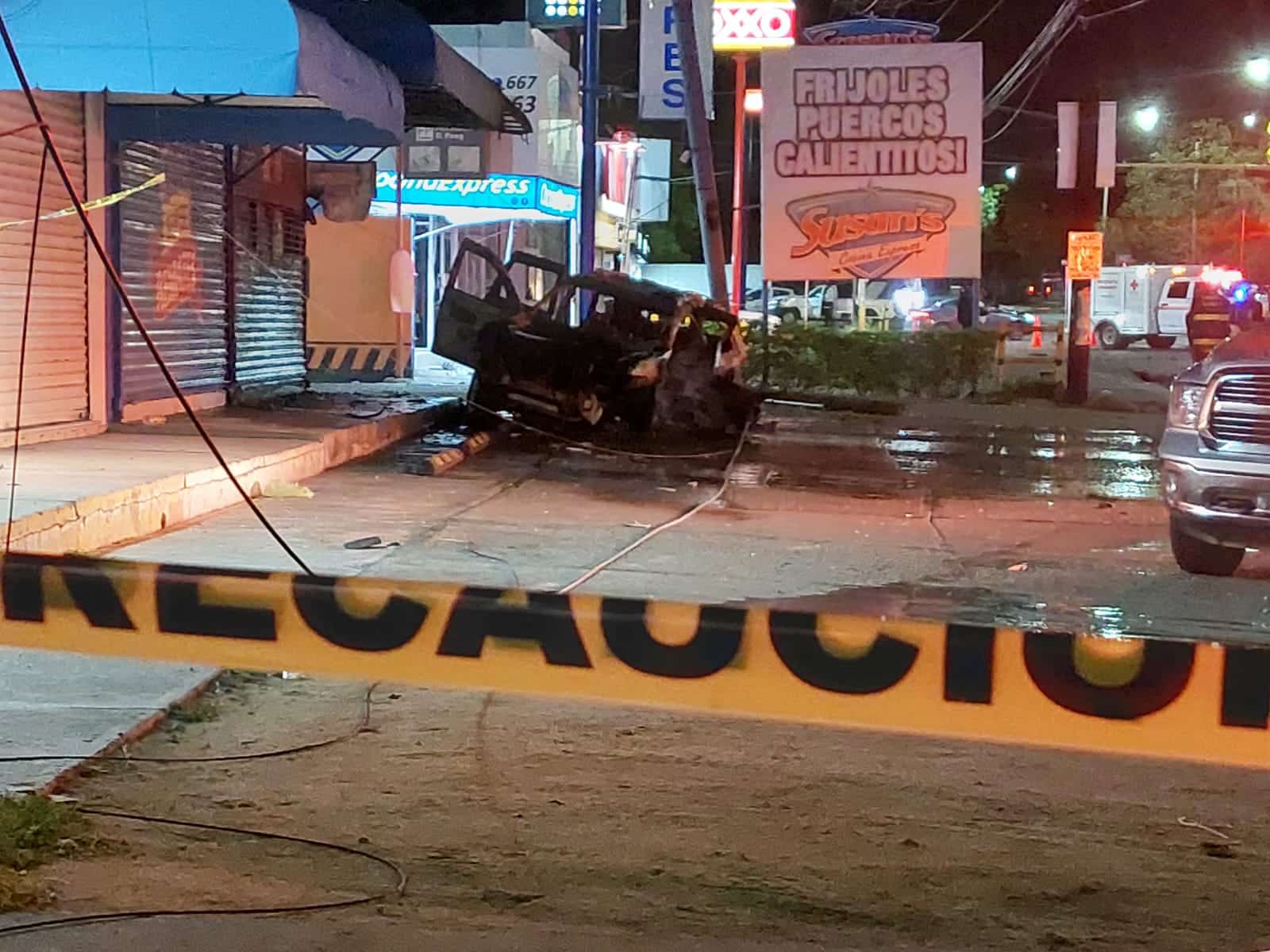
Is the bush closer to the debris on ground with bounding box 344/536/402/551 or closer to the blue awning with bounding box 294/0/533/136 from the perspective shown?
the blue awning with bounding box 294/0/533/136

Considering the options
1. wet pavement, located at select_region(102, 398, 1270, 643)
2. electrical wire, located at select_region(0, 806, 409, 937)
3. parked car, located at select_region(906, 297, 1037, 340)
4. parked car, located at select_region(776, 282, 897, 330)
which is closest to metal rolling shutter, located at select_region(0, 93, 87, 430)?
wet pavement, located at select_region(102, 398, 1270, 643)

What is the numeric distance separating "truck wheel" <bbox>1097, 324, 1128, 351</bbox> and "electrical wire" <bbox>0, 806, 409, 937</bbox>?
1648 inches

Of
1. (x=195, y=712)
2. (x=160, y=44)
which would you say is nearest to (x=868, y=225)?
(x=160, y=44)

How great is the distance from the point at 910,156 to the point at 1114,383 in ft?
25.0

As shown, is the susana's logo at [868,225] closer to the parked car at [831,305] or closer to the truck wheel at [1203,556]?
the truck wheel at [1203,556]

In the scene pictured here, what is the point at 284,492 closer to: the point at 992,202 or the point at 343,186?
the point at 343,186

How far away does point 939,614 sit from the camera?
8.10 metres

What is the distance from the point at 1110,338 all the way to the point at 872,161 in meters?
24.3

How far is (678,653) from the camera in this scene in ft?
10.7

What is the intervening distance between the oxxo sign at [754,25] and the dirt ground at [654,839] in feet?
61.4

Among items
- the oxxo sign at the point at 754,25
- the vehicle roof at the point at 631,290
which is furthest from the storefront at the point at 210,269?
the oxxo sign at the point at 754,25

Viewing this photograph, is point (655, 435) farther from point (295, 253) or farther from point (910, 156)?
point (910, 156)

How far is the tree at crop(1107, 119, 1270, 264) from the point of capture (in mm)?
54312

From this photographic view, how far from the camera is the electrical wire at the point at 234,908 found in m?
4.01
